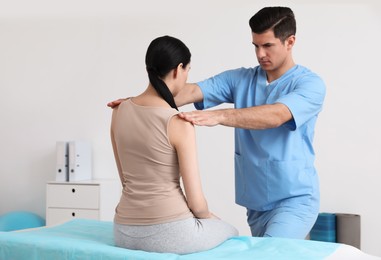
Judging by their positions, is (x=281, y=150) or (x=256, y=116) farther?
(x=281, y=150)

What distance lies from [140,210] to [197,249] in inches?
8.0

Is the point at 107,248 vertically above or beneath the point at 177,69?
beneath

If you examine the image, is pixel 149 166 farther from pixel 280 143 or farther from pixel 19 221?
pixel 19 221

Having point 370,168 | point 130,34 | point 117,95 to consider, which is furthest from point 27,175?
point 370,168

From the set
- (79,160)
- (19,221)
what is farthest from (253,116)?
(19,221)

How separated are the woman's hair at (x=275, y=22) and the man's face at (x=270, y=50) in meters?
0.02

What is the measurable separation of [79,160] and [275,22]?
8.05ft

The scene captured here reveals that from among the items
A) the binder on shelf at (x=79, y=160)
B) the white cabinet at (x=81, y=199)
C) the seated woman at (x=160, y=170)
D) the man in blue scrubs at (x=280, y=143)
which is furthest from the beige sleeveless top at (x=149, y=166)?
the binder on shelf at (x=79, y=160)

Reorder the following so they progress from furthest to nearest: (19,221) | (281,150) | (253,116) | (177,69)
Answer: (19,221), (281,150), (253,116), (177,69)

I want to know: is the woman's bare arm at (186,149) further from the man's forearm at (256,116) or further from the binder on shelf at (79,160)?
the binder on shelf at (79,160)

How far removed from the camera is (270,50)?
2.26 meters

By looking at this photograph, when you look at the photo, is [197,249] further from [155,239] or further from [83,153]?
[83,153]

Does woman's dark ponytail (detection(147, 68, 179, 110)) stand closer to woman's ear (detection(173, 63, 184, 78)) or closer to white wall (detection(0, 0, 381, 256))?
woman's ear (detection(173, 63, 184, 78))

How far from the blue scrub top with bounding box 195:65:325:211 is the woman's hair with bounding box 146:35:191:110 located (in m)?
0.43
